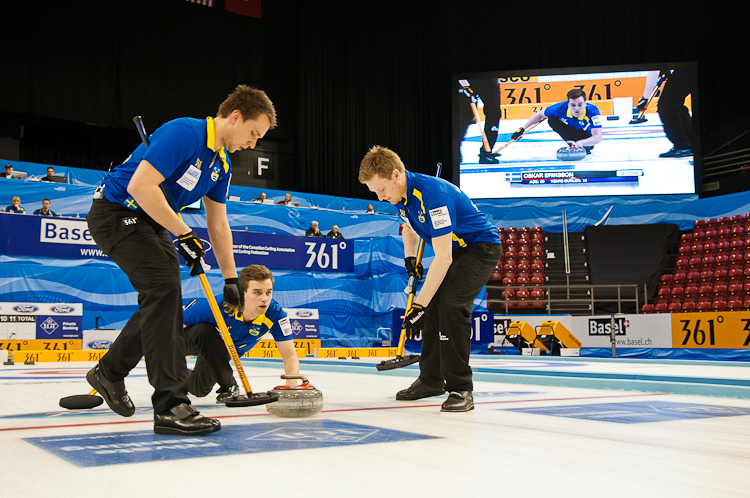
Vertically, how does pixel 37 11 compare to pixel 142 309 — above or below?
above

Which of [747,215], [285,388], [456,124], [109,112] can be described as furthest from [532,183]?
[285,388]

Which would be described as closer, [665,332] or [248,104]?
[248,104]

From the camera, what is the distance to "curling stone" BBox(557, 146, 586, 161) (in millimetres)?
16703

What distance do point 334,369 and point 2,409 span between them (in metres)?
4.07

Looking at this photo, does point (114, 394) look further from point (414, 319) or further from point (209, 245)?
point (209, 245)

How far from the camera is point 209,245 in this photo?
10.7 metres

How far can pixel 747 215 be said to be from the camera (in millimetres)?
14094

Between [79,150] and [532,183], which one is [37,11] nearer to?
[79,150]

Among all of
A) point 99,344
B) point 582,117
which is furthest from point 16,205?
point 582,117

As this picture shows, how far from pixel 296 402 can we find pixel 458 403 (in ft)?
2.41

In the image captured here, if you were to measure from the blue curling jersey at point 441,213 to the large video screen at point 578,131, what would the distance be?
1401 cm

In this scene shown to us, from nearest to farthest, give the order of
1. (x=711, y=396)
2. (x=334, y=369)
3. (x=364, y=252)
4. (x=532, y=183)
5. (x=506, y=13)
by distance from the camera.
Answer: (x=711, y=396) < (x=334, y=369) < (x=364, y=252) < (x=532, y=183) < (x=506, y=13)

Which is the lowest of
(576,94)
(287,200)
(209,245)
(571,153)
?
(209,245)

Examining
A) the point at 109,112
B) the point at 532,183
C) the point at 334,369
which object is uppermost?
the point at 109,112
